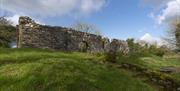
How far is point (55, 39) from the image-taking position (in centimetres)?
2761

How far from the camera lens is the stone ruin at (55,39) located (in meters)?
25.3

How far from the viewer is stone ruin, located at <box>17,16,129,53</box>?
2528cm

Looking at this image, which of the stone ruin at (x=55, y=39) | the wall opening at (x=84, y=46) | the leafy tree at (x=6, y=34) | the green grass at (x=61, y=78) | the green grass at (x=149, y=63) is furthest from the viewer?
the leafy tree at (x=6, y=34)

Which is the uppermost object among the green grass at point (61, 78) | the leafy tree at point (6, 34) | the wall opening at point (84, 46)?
the leafy tree at point (6, 34)

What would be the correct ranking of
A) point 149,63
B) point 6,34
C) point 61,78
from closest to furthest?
point 61,78 → point 149,63 → point 6,34

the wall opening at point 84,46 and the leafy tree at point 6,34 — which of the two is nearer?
the wall opening at point 84,46

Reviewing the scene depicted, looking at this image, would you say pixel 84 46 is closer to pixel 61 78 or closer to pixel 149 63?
pixel 149 63

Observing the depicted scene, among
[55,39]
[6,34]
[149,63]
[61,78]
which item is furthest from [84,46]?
[61,78]

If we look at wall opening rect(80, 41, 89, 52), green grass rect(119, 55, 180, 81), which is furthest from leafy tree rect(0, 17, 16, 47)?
green grass rect(119, 55, 180, 81)

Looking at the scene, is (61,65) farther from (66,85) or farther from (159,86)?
(159,86)

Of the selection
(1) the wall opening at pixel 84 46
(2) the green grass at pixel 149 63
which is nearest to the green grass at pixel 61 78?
(2) the green grass at pixel 149 63

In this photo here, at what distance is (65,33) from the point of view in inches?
1131

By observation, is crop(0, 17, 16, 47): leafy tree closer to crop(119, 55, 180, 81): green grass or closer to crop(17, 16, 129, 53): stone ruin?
crop(17, 16, 129, 53): stone ruin

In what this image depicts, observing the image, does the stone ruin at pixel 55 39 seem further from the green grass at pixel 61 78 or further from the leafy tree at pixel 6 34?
the leafy tree at pixel 6 34
